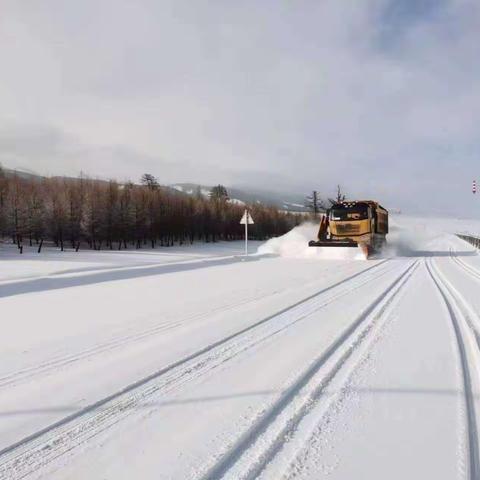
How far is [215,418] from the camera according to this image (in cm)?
388

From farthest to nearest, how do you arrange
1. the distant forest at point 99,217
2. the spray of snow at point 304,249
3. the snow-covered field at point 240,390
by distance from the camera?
1. the distant forest at point 99,217
2. the spray of snow at point 304,249
3. the snow-covered field at point 240,390

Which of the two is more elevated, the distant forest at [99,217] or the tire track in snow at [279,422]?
the distant forest at [99,217]

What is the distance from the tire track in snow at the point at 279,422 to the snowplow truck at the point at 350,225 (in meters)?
20.3

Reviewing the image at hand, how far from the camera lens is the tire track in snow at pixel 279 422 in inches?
122

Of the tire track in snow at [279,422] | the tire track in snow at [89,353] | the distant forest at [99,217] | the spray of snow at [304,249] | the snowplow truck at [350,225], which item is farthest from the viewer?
the distant forest at [99,217]

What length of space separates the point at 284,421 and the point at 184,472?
3.48 ft

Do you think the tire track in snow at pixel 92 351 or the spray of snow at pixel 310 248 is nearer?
the tire track in snow at pixel 92 351

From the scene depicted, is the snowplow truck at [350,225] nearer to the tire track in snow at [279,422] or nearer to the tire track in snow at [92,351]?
the tire track in snow at [92,351]

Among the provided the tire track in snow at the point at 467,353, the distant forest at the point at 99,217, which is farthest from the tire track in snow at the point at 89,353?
the distant forest at the point at 99,217

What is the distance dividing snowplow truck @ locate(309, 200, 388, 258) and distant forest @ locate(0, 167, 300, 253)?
3947 cm

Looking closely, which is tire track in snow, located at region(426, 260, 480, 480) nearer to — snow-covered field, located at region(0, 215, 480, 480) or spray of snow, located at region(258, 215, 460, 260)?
snow-covered field, located at region(0, 215, 480, 480)

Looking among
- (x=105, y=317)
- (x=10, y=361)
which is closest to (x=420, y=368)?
(x=10, y=361)

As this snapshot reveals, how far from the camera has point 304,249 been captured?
90.4ft

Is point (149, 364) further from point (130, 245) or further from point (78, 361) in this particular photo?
point (130, 245)
